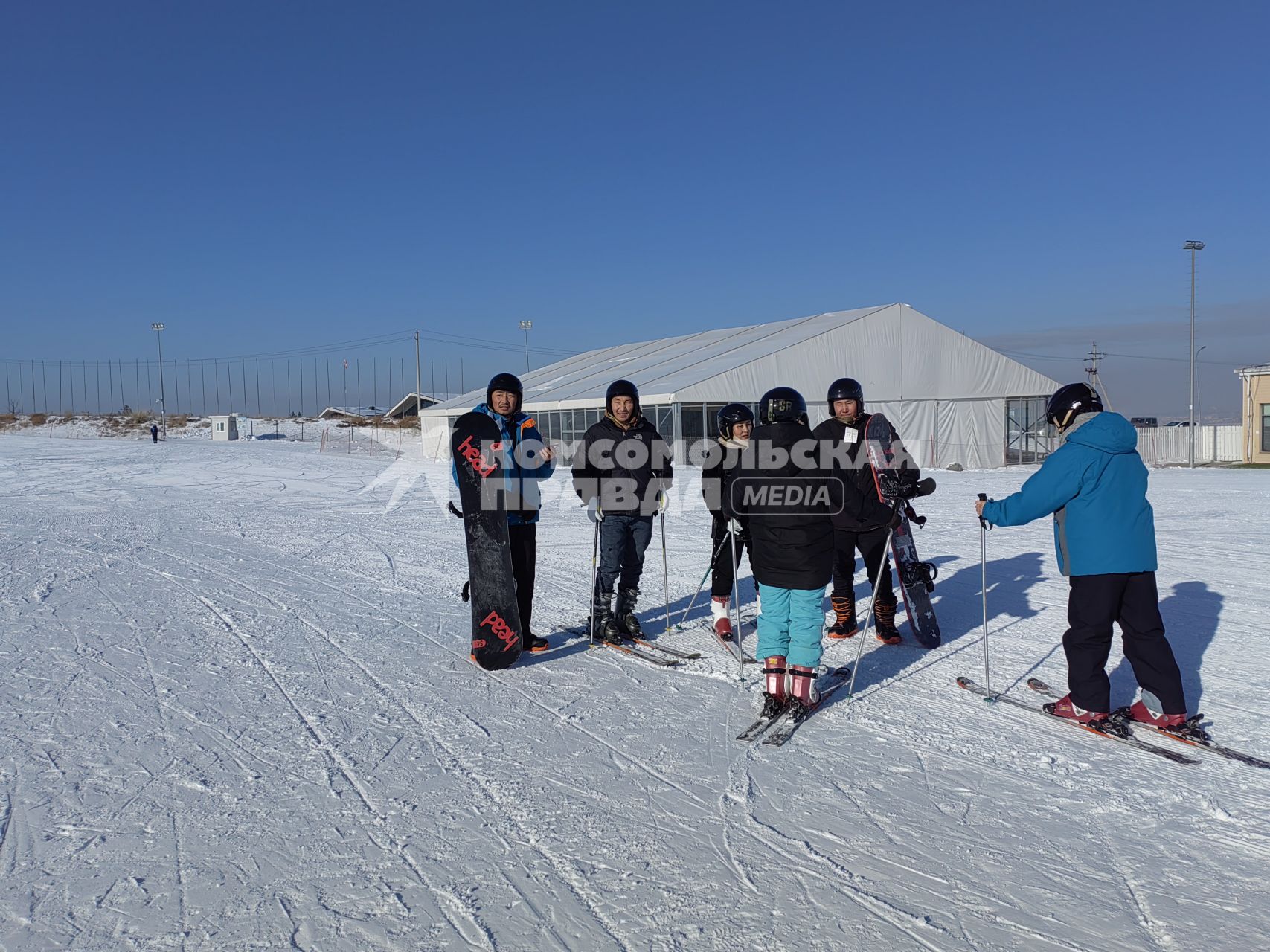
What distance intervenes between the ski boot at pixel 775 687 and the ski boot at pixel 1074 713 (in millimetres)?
1344

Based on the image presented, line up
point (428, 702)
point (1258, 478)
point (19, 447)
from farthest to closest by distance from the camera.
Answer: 1. point (19, 447)
2. point (1258, 478)
3. point (428, 702)

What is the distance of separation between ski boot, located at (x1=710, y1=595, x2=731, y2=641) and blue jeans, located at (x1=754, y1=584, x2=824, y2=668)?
1601mm

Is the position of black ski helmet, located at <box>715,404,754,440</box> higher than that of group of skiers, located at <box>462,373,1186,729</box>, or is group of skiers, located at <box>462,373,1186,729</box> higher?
black ski helmet, located at <box>715,404,754,440</box>

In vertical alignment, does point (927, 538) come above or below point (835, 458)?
below

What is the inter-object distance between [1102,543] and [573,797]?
8.66ft

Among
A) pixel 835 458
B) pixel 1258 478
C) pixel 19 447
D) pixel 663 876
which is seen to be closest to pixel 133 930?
pixel 663 876

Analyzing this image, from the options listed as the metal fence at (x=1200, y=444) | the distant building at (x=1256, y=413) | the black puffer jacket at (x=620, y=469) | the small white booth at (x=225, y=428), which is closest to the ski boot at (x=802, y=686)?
the black puffer jacket at (x=620, y=469)

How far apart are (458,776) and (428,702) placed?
1.05 meters

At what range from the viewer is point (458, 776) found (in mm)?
3641

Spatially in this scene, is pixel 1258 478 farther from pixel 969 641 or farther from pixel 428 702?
pixel 428 702

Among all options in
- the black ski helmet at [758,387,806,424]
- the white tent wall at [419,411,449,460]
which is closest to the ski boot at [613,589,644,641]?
the black ski helmet at [758,387,806,424]

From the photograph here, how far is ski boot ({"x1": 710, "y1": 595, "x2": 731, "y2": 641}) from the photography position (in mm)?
5965

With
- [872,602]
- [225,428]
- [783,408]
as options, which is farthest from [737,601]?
[225,428]

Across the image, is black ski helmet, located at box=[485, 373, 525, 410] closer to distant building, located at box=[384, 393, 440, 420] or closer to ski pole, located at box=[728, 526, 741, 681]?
ski pole, located at box=[728, 526, 741, 681]
